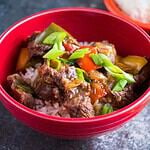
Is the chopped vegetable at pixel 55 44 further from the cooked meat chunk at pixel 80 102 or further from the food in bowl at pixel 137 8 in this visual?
the food in bowl at pixel 137 8

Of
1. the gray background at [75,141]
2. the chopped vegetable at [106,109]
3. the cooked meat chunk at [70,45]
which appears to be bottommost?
the gray background at [75,141]

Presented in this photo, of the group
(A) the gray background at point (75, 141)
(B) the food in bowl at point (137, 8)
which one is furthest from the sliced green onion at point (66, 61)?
(B) the food in bowl at point (137, 8)

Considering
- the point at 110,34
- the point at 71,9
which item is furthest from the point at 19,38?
the point at 110,34

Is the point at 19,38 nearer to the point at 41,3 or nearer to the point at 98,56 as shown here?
the point at 98,56

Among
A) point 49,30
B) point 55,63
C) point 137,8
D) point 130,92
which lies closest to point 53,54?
point 55,63

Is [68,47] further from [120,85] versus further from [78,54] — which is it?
[120,85]
